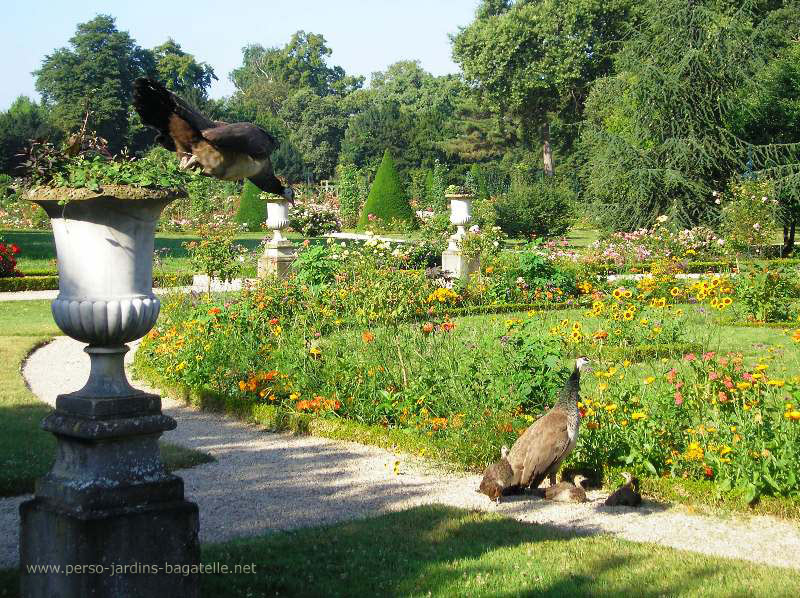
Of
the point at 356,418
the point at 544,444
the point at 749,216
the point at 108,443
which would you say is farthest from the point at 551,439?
the point at 749,216

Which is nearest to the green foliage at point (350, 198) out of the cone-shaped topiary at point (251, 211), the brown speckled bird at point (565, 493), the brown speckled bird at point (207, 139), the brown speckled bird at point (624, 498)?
→ the cone-shaped topiary at point (251, 211)

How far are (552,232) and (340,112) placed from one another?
40054 millimetres

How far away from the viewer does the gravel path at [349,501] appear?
14.8 ft

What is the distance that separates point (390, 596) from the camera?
11.7 feet

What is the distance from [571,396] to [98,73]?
50.2m

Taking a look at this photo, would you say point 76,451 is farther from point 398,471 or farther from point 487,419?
point 487,419

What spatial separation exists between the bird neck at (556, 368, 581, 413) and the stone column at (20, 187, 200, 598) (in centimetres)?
230

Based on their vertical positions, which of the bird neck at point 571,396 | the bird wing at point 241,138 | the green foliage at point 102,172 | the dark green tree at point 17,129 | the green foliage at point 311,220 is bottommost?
the bird neck at point 571,396

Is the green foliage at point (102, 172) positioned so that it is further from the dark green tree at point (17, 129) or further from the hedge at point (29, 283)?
the dark green tree at point (17, 129)

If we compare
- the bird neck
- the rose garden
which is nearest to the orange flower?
the rose garden

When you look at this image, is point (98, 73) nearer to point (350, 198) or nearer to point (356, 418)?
point (350, 198)

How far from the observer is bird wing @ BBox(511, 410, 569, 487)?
4.98 metres

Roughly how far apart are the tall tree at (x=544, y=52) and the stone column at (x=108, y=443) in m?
40.2

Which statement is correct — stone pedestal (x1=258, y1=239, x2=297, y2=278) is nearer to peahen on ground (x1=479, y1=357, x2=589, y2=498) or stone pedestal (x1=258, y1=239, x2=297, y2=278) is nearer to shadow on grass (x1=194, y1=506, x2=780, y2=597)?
peahen on ground (x1=479, y1=357, x2=589, y2=498)
